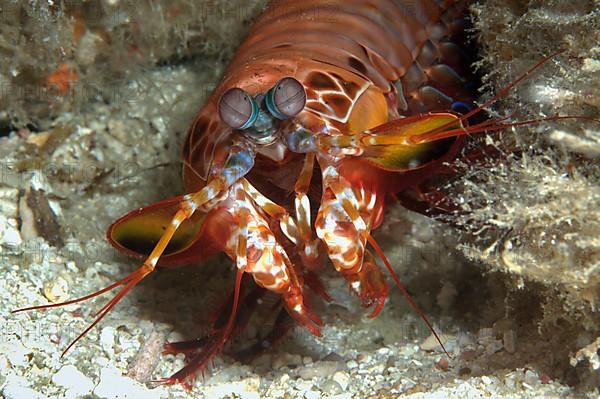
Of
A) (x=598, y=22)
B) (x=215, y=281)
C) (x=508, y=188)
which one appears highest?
(x=598, y=22)

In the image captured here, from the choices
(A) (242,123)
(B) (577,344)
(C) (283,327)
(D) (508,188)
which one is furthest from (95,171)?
(B) (577,344)

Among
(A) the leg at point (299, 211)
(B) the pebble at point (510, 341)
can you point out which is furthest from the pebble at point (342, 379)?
(B) the pebble at point (510, 341)

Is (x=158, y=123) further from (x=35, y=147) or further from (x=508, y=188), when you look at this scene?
(x=508, y=188)

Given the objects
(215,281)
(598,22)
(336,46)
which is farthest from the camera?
(215,281)

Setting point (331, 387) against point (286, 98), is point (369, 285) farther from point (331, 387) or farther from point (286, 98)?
point (286, 98)

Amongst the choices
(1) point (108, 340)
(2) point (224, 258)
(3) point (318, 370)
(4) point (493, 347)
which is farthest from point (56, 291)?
(4) point (493, 347)

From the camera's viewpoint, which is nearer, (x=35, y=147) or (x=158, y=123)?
(x=35, y=147)

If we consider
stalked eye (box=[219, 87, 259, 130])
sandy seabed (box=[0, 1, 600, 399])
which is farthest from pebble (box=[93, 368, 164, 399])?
stalked eye (box=[219, 87, 259, 130])
